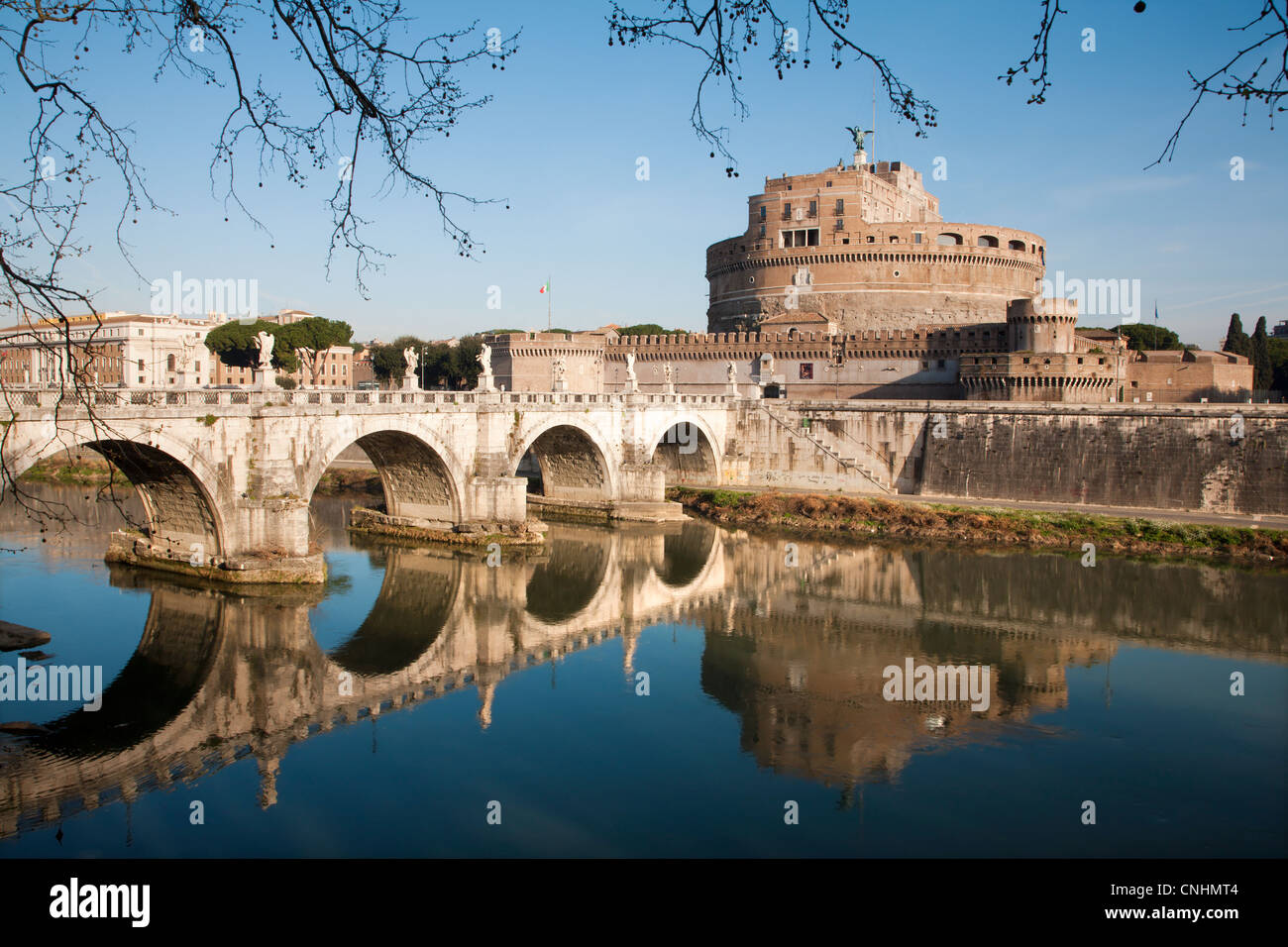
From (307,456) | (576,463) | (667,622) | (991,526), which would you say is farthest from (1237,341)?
(307,456)

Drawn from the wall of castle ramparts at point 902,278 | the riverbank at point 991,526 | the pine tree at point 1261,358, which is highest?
the wall of castle ramparts at point 902,278

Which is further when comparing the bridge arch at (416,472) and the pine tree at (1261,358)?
the pine tree at (1261,358)

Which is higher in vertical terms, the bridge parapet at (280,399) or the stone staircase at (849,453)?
the bridge parapet at (280,399)

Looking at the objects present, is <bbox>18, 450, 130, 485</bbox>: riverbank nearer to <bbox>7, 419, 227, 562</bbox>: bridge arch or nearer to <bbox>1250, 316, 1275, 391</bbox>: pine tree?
<bbox>7, 419, 227, 562</bbox>: bridge arch

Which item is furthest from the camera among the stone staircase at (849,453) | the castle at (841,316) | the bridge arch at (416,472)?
the castle at (841,316)

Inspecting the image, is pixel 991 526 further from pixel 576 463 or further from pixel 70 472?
pixel 70 472

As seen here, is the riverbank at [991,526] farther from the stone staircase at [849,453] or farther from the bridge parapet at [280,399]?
the bridge parapet at [280,399]

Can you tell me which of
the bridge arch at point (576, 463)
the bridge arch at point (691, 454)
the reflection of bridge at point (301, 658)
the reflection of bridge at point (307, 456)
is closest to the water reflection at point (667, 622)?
the reflection of bridge at point (301, 658)
